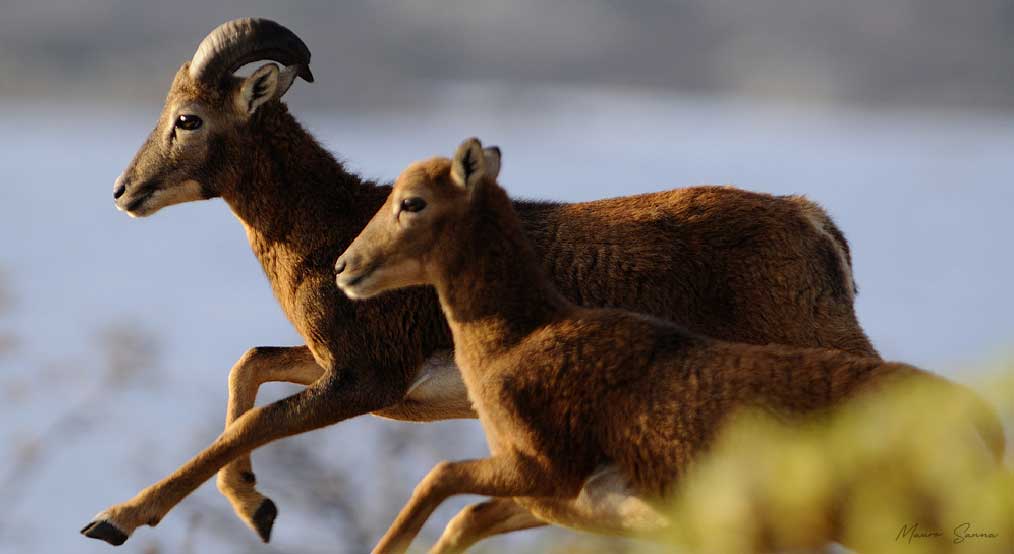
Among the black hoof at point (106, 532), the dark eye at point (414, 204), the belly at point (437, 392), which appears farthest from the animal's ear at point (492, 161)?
the black hoof at point (106, 532)

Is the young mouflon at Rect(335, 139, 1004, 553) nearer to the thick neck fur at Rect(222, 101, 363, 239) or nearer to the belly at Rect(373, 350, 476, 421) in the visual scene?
the belly at Rect(373, 350, 476, 421)

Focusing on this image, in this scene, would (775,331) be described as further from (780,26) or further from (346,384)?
(780,26)

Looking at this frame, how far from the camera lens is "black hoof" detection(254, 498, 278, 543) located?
35.4ft

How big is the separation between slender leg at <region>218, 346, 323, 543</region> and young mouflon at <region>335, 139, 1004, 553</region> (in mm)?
1734

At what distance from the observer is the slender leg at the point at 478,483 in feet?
28.2

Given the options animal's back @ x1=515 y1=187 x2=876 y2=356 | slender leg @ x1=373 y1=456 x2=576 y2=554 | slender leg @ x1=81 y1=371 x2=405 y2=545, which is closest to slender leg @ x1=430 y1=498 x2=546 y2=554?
slender leg @ x1=373 y1=456 x2=576 y2=554

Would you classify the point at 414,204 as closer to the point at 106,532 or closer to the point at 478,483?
the point at 478,483

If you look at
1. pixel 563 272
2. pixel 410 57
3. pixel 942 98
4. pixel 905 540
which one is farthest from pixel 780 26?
pixel 905 540

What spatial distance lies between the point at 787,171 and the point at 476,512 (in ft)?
94.3

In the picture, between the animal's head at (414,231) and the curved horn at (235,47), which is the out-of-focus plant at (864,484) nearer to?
the animal's head at (414,231)

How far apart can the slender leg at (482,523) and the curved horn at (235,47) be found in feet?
10.3

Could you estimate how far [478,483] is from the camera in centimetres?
867
